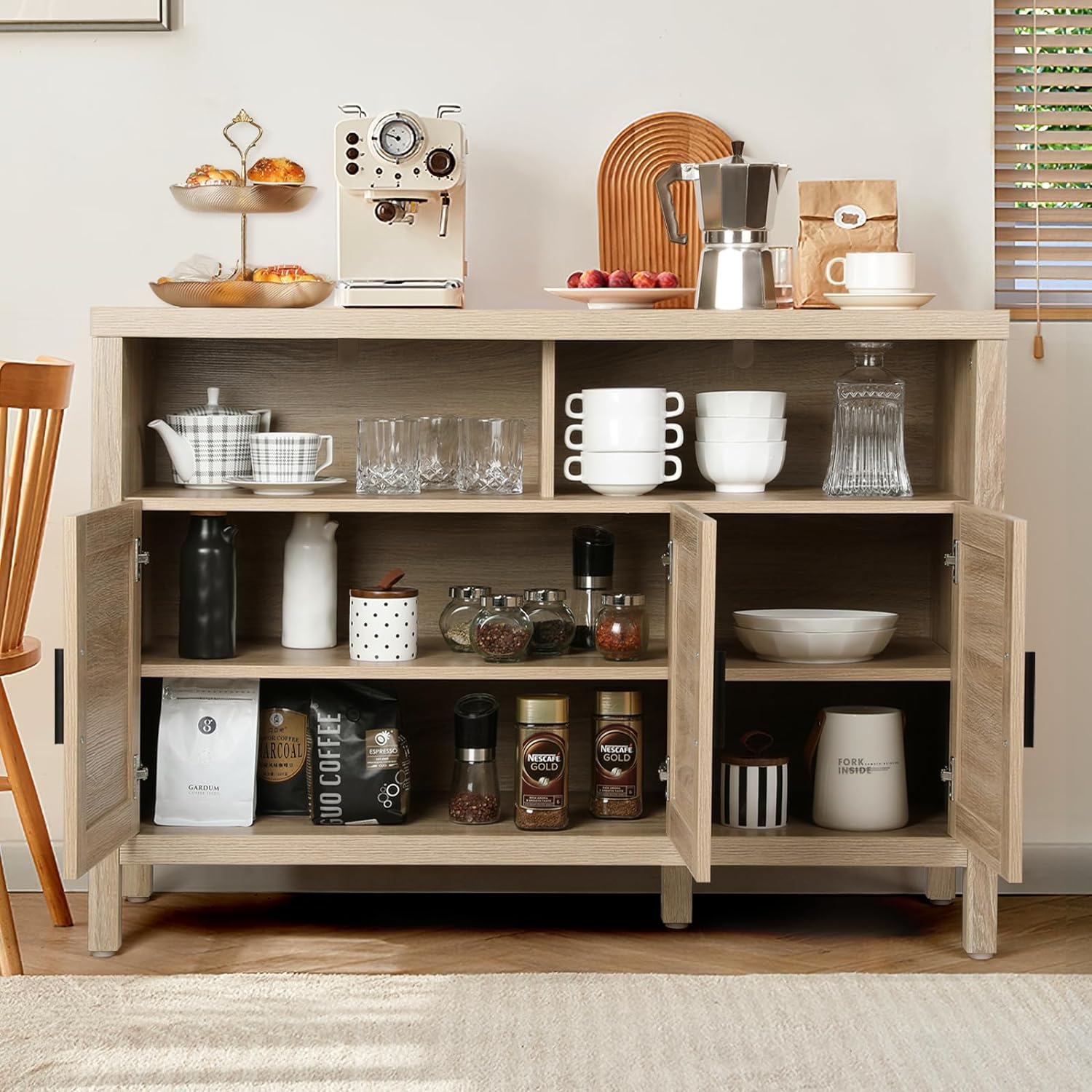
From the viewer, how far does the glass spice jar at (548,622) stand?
2510mm

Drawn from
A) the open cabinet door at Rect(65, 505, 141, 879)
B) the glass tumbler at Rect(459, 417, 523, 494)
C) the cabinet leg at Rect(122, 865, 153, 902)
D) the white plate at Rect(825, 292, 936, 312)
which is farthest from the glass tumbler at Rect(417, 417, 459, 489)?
the cabinet leg at Rect(122, 865, 153, 902)

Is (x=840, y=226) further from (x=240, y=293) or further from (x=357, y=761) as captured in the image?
(x=357, y=761)

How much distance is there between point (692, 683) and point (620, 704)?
0.36 meters

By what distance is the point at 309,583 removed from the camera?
101 inches

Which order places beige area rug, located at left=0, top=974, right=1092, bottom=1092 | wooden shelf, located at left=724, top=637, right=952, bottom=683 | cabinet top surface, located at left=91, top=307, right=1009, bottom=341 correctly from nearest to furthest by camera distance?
beige area rug, located at left=0, top=974, right=1092, bottom=1092, cabinet top surface, located at left=91, top=307, right=1009, bottom=341, wooden shelf, located at left=724, top=637, right=952, bottom=683

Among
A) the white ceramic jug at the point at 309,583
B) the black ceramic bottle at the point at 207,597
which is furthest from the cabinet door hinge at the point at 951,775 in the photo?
the black ceramic bottle at the point at 207,597

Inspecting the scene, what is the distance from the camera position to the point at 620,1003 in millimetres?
2199

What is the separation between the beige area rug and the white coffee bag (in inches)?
11.7

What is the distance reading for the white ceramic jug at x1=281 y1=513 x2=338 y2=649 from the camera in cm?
255

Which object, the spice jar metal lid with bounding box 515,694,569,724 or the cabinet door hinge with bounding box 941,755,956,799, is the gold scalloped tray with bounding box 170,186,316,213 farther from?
the cabinet door hinge with bounding box 941,755,956,799

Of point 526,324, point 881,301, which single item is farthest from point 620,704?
point 881,301

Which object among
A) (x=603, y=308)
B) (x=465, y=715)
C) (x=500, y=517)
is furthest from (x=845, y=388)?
(x=465, y=715)

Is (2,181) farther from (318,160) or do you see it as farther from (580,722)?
(580,722)

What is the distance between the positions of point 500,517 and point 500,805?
56 cm
